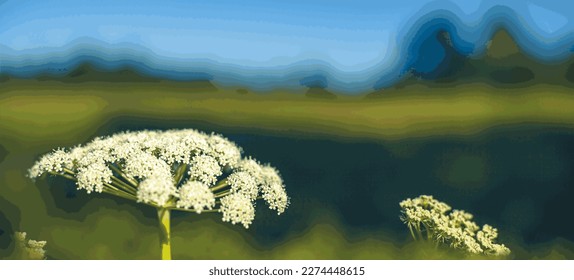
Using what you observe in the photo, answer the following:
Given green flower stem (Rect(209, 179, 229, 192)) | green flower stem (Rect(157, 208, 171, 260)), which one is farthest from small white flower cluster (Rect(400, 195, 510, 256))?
green flower stem (Rect(157, 208, 171, 260))

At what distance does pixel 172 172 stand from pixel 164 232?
1.09 ft

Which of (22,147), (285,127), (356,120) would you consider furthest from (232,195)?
(22,147)

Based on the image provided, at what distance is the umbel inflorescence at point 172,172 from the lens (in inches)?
83.7

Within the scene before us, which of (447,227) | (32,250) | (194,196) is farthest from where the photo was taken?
(32,250)

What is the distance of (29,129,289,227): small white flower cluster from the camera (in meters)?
2.13

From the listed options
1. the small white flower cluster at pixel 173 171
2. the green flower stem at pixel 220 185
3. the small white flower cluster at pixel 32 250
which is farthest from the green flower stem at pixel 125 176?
the small white flower cluster at pixel 32 250

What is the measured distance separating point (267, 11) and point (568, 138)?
6.12 feet

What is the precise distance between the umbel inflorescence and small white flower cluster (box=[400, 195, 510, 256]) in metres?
0.79

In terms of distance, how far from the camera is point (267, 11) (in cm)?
270

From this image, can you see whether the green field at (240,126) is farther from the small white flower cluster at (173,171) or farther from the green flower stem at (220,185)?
the green flower stem at (220,185)

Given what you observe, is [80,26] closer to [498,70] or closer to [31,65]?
[31,65]

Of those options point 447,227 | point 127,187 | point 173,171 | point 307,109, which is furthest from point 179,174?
point 447,227

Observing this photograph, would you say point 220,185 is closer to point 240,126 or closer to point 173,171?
point 173,171

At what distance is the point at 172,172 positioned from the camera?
2.24 metres
